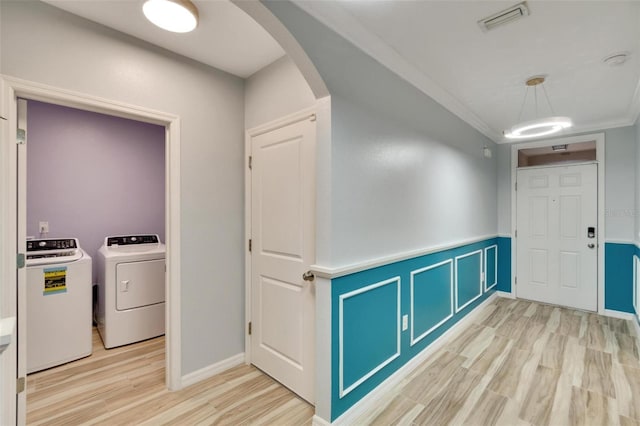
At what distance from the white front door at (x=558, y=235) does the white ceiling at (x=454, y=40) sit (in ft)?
4.32

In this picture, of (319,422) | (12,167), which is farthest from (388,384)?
(12,167)

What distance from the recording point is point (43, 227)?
127 inches

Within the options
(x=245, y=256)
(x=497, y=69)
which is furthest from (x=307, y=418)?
(x=497, y=69)

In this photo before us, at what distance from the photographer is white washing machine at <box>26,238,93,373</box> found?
2469mm

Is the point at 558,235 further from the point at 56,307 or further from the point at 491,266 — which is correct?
the point at 56,307

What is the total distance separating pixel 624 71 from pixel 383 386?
3.11 metres

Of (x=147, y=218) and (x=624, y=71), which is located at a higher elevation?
(x=624, y=71)

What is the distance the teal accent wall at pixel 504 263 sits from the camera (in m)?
4.47

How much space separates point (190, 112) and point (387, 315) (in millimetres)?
2129

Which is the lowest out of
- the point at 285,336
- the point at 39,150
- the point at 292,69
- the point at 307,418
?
the point at 307,418

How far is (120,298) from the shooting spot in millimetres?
Answer: 2934

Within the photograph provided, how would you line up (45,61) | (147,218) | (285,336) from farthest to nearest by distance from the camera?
(147,218) < (285,336) < (45,61)

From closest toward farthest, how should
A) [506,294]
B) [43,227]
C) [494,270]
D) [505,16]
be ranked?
[505,16] → [43,227] → [494,270] → [506,294]

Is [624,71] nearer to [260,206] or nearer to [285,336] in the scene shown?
[260,206]
